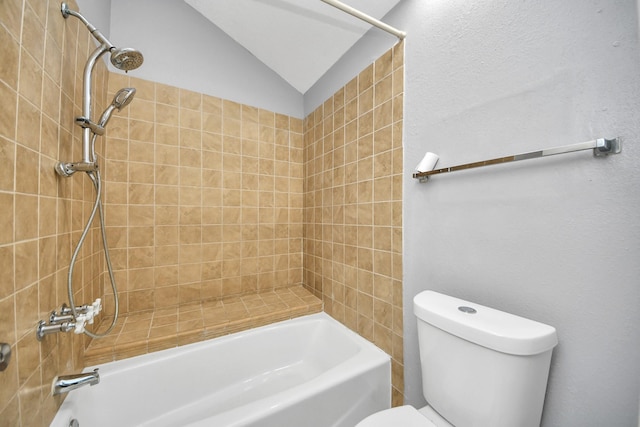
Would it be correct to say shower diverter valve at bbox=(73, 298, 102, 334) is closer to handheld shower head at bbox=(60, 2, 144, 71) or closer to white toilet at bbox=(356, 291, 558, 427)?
handheld shower head at bbox=(60, 2, 144, 71)

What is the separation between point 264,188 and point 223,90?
79 cm

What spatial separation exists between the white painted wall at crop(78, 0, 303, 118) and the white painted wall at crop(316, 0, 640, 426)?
132cm

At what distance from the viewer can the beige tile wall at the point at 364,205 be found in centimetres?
122

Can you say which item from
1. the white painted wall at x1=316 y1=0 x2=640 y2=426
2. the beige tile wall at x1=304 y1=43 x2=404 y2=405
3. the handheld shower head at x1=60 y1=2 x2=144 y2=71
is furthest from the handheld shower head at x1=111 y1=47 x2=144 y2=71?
the white painted wall at x1=316 y1=0 x2=640 y2=426

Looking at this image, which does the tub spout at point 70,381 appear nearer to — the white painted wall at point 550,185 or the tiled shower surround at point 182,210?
the tiled shower surround at point 182,210

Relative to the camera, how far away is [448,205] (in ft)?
3.24

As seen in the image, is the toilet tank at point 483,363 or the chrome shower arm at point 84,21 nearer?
the toilet tank at point 483,363

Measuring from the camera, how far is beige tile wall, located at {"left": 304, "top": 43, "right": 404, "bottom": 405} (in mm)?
1216

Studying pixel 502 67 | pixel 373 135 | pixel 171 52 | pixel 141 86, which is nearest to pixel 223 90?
pixel 171 52

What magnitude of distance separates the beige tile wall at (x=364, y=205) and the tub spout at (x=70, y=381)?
1217 mm

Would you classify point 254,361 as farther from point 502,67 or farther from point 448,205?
point 502,67

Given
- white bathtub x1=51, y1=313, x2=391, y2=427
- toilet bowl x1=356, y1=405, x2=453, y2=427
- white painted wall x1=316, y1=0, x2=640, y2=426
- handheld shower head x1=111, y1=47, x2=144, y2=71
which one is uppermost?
handheld shower head x1=111, y1=47, x2=144, y2=71

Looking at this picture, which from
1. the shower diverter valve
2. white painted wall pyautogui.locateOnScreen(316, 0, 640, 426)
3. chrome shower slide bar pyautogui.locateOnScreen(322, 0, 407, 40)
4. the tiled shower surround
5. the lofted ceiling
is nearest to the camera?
white painted wall pyautogui.locateOnScreen(316, 0, 640, 426)

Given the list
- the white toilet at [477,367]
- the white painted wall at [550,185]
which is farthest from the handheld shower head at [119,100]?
the white toilet at [477,367]
